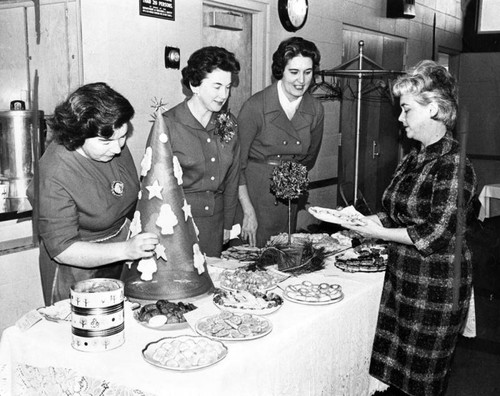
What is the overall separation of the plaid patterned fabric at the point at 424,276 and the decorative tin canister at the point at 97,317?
1184mm

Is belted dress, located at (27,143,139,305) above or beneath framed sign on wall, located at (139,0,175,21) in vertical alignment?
beneath

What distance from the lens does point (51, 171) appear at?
2.32 m

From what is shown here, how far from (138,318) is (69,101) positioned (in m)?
0.85

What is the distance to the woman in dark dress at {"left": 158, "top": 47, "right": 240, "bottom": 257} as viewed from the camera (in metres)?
3.07

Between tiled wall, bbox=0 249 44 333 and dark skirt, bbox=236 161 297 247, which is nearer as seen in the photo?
tiled wall, bbox=0 249 44 333

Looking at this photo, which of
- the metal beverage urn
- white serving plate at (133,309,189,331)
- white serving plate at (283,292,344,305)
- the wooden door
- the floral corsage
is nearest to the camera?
white serving plate at (133,309,189,331)

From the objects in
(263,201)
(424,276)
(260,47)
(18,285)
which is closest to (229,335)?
(424,276)

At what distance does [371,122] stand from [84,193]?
583cm

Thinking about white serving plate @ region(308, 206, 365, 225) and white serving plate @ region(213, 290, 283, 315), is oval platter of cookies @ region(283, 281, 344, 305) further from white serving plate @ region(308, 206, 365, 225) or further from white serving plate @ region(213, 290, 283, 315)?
white serving plate @ region(308, 206, 365, 225)

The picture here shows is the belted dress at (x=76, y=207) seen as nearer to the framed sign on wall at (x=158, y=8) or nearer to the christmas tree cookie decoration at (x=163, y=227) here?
the christmas tree cookie decoration at (x=163, y=227)

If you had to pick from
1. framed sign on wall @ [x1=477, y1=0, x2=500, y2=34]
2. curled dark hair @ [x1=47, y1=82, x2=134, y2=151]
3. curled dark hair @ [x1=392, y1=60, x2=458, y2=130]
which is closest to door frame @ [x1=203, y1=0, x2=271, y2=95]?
framed sign on wall @ [x1=477, y1=0, x2=500, y2=34]

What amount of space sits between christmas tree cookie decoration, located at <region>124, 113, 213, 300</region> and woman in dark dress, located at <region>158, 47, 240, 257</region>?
2.71ft

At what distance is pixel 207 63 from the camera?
9.98 ft

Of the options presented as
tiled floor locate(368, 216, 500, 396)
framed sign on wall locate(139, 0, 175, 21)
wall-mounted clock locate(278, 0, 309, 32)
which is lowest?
tiled floor locate(368, 216, 500, 396)
